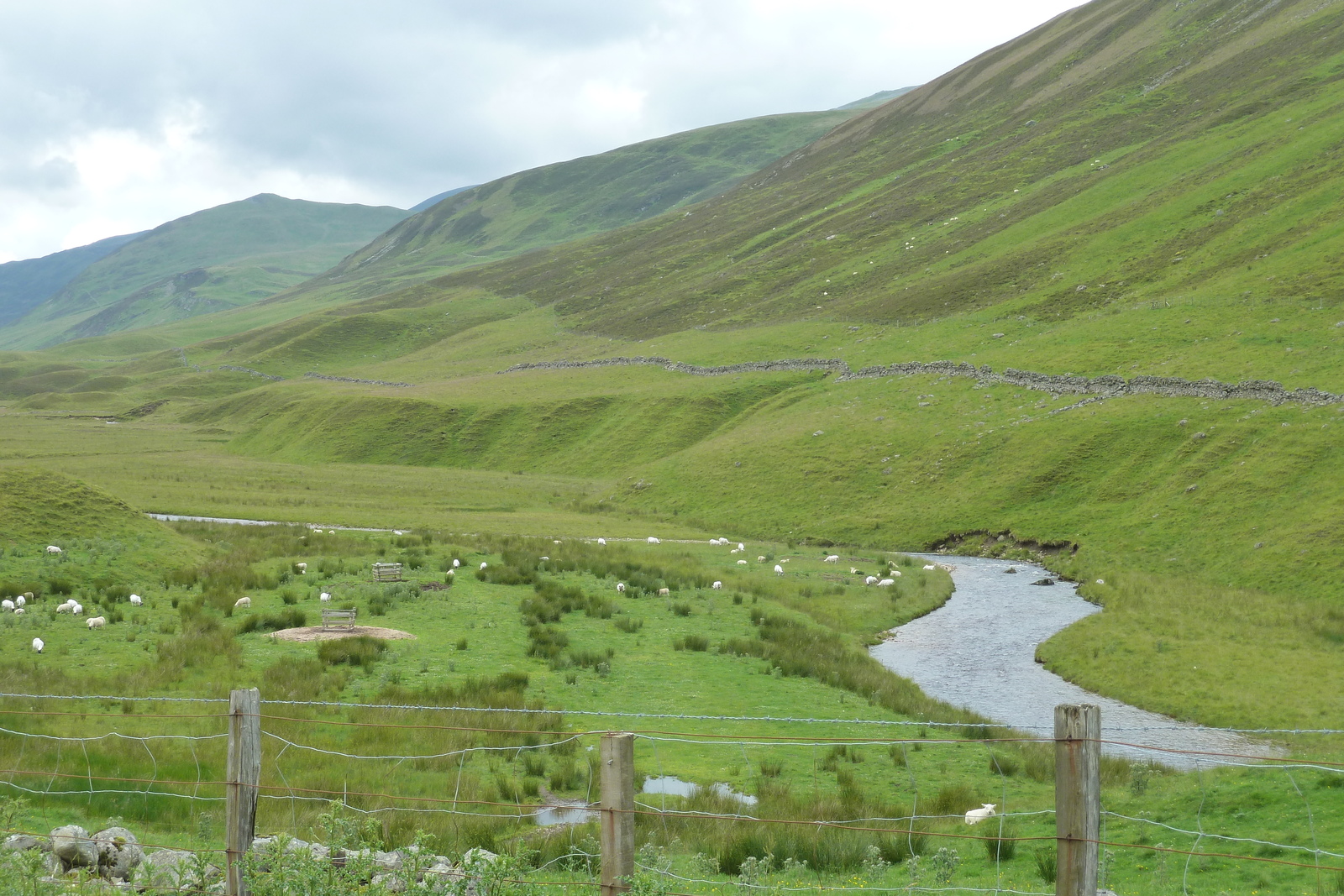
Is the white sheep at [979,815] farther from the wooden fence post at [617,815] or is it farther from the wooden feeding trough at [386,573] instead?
the wooden feeding trough at [386,573]

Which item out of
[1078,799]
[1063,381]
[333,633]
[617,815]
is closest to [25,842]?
[617,815]

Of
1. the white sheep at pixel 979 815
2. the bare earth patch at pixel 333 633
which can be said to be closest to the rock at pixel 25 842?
the white sheep at pixel 979 815

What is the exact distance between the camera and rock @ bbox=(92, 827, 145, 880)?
35.3ft

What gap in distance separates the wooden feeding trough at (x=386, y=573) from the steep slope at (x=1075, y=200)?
58240 mm

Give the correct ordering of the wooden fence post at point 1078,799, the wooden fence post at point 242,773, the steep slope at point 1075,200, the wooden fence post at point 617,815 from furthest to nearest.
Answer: the steep slope at point 1075,200 < the wooden fence post at point 242,773 < the wooden fence post at point 617,815 < the wooden fence post at point 1078,799

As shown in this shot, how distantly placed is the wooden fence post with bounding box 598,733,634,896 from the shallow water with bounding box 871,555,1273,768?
11522mm

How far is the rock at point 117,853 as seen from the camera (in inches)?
423

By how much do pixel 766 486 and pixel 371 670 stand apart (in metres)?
43.6

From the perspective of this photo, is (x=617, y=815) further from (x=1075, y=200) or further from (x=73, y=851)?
(x=1075, y=200)

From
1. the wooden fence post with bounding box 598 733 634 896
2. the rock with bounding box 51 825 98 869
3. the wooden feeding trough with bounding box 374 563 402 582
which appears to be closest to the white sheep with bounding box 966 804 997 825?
the wooden fence post with bounding box 598 733 634 896

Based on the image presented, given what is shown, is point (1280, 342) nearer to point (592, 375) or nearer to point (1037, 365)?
point (1037, 365)

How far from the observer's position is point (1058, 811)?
8.20 metres

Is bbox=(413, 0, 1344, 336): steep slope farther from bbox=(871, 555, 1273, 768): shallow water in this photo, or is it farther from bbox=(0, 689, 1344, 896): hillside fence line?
bbox=(0, 689, 1344, 896): hillside fence line

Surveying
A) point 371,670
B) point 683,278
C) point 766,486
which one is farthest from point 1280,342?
point 683,278
